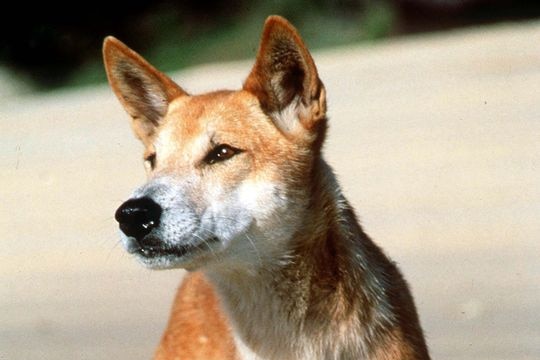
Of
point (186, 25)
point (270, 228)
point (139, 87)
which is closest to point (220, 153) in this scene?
point (270, 228)

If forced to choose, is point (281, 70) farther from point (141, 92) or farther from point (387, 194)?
point (387, 194)

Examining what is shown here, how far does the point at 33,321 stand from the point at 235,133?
4.14 metres

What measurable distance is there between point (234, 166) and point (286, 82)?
482 millimetres

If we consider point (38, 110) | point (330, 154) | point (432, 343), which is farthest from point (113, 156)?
point (432, 343)

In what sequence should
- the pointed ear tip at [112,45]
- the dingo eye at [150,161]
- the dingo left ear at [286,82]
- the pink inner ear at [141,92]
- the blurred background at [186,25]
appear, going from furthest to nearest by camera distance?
1. the blurred background at [186,25]
2. the pink inner ear at [141,92]
3. the pointed ear tip at [112,45]
4. the dingo eye at [150,161]
5. the dingo left ear at [286,82]

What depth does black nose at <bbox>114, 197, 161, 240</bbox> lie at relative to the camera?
4.17 m

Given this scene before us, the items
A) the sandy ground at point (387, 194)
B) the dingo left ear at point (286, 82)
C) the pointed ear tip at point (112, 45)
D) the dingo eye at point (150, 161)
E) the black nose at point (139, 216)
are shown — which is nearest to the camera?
the black nose at point (139, 216)

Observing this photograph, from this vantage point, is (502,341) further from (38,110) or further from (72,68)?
(72,68)

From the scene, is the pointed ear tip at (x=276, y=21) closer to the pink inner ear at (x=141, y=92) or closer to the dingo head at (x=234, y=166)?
the dingo head at (x=234, y=166)

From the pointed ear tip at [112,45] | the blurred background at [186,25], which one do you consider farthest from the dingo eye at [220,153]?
the blurred background at [186,25]

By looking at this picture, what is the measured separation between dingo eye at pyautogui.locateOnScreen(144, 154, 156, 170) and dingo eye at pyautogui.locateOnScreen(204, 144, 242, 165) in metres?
0.34

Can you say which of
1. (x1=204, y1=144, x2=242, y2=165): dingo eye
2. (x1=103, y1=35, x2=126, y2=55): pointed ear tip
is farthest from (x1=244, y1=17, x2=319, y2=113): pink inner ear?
(x1=103, y1=35, x2=126, y2=55): pointed ear tip

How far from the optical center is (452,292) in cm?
747

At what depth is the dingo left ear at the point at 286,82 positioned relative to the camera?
14.6 ft
